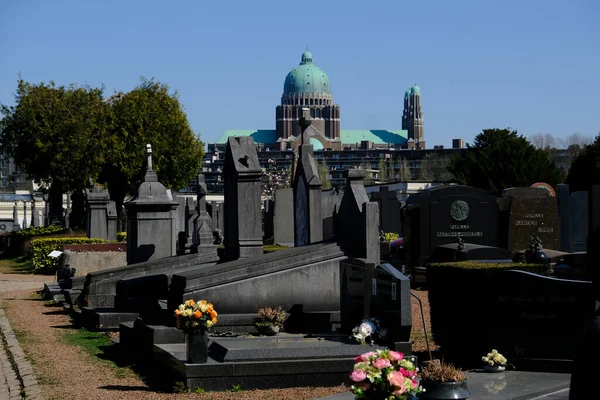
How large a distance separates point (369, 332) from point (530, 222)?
14966 millimetres

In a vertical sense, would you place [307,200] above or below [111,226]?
above

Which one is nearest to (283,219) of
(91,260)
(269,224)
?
(269,224)

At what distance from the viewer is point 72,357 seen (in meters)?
13.4

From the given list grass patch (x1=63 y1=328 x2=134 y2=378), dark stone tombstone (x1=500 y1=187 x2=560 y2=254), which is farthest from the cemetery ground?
dark stone tombstone (x1=500 y1=187 x2=560 y2=254)

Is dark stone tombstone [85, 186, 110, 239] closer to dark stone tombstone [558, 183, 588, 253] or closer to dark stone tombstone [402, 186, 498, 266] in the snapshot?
dark stone tombstone [402, 186, 498, 266]

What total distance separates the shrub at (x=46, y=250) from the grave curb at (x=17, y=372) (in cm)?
1652

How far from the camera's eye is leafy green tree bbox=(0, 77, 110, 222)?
44.9 m

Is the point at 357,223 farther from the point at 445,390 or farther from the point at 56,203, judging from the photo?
the point at 56,203

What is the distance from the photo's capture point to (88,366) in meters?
12.5

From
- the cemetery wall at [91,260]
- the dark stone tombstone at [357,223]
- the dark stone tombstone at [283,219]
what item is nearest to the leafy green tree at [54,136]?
the dark stone tombstone at [283,219]

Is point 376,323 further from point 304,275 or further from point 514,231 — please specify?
point 514,231

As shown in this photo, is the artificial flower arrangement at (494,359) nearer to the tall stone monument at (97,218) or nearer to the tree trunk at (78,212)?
the tall stone monument at (97,218)

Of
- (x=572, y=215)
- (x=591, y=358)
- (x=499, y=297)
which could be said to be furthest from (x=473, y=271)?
(x=572, y=215)

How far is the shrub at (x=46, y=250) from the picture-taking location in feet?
107
